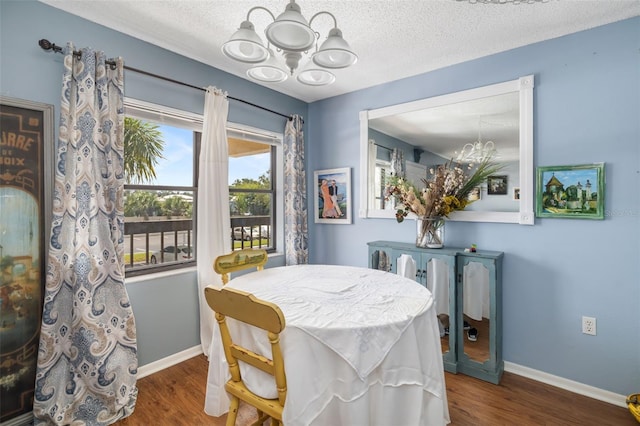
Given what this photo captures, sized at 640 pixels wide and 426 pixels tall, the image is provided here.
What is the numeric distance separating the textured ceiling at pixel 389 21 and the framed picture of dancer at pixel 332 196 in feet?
4.26

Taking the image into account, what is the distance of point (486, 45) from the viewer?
8.04ft

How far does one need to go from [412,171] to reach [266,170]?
5.40ft

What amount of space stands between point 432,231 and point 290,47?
1.89 metres

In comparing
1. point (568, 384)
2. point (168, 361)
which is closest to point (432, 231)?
point (568, 384)

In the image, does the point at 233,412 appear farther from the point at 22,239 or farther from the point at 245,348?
the point at 22,239

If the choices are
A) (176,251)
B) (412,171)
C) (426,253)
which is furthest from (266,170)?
(426,253)

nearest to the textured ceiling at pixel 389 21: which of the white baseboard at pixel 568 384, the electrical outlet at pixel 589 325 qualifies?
the electrical outlet at pixel 589 325

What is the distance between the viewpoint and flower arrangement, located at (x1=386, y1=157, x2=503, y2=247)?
2.57 metres

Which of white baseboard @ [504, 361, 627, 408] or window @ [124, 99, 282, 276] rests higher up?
window @ [124, 99, 282, 276]

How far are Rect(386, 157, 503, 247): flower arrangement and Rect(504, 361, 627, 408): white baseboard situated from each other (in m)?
1.14

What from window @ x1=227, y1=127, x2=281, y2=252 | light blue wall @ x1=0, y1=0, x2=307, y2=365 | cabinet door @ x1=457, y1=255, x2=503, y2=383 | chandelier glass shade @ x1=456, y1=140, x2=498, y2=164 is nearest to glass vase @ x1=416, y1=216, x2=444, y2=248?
cabinet door @ x1=457, y1=255, x2=503, y2=383

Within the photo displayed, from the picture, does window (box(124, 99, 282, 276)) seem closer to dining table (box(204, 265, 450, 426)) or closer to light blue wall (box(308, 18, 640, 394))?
dining table (box(204, 265, 450, 426))

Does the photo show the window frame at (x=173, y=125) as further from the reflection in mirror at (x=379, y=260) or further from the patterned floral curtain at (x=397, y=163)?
the patterned floral curtain at (x=397, y=163)

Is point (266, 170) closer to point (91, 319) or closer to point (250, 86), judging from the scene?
point (250, 86)
